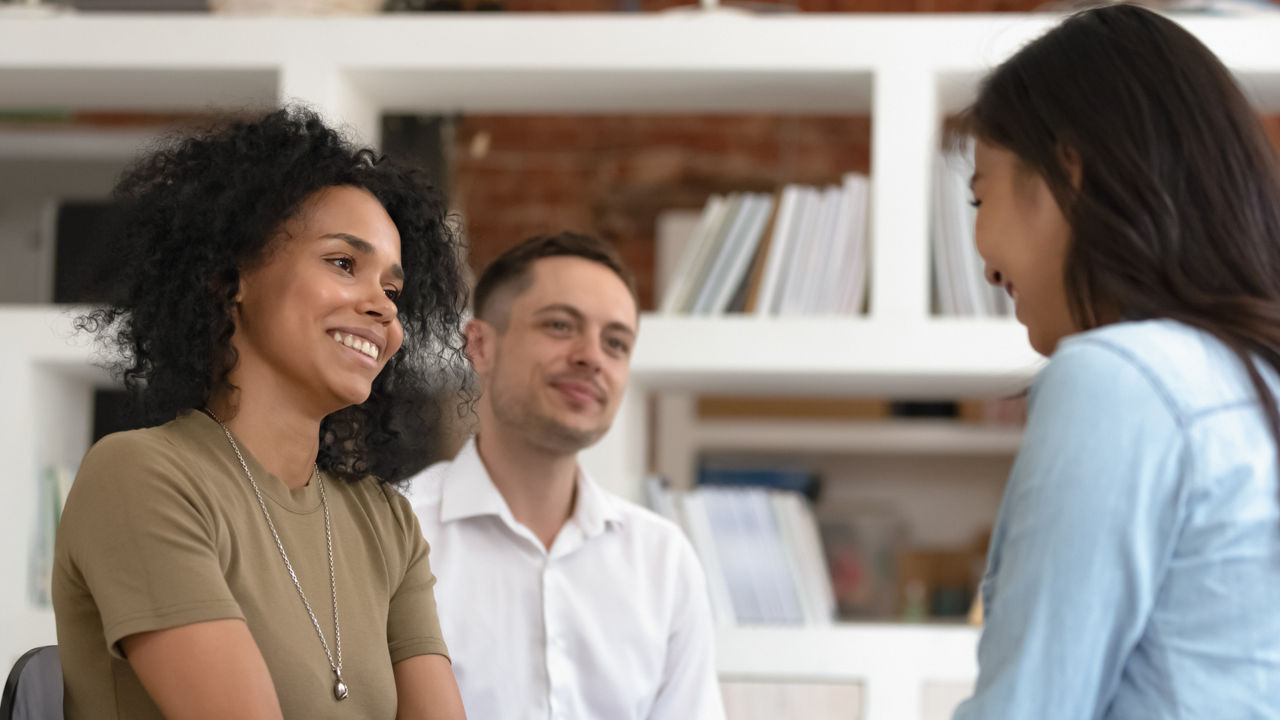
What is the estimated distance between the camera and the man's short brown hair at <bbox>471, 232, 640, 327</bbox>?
6.77 ft

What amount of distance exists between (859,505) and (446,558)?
2498 mm

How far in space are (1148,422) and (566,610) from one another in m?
1.20

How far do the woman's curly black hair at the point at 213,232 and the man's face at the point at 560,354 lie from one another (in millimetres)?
566

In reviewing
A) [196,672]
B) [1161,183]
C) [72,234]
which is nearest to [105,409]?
[72,234]

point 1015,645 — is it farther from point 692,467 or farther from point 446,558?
point 692,467

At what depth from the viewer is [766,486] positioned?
12.9 feet

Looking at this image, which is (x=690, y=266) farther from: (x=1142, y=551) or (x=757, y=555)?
(x=1142, y=551)

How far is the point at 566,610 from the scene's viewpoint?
6.15 ft

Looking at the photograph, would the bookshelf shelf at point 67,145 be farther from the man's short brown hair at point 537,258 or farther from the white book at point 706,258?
the white book at point 706,258

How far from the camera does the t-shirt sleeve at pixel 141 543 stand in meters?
1.01

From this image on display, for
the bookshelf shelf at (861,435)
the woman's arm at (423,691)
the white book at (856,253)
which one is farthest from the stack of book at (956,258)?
the bookshelf shelf at (861,435)

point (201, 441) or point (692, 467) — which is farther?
point (692, 467)

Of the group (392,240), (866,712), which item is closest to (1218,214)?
(392,240)

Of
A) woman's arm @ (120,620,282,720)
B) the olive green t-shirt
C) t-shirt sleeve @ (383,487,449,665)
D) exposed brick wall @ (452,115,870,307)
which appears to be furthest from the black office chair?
exposed brick wall @ (452,115,870,307)
